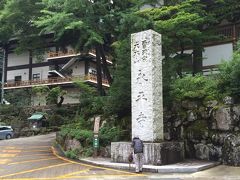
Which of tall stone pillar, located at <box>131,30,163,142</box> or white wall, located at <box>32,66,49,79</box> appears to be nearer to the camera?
tall stone pillar, located at <box>131,30,163,142</box>

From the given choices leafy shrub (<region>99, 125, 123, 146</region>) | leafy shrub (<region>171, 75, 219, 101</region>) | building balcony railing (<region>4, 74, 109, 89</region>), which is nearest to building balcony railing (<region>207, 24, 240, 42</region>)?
leafy shrub (<region>171, 75, 219, 101</region>)

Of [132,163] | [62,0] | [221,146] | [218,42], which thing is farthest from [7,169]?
[218,42]

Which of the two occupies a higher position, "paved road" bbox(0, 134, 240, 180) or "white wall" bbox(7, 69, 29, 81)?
"white wall" bbox(7, 69, 29, 81)

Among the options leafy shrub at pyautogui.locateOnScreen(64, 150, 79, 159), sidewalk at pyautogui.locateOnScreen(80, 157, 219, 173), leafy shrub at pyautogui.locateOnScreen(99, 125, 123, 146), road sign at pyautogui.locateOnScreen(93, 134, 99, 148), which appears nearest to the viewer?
sidewalk at pyautogui.locateOnScreen(80, 157, 219, 173)

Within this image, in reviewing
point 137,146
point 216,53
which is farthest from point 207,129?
point 216,53

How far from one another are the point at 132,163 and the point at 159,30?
29.0ft

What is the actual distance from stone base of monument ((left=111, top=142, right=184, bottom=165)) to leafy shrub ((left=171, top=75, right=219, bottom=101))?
106 inches

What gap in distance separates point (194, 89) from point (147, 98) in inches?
142

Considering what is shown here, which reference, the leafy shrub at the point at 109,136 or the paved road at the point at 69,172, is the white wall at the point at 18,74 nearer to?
the paved road at the point at 69,172

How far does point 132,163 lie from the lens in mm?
15750

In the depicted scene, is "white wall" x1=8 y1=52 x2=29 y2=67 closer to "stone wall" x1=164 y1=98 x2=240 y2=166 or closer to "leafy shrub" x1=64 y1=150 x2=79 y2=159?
"leafy shrub" x1=64 y1=150 x2=79 y2=159

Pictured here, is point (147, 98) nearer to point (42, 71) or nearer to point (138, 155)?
point (138, 155)

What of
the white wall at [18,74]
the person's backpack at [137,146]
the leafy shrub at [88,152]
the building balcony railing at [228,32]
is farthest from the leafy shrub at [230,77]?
the white wall at [18,74]

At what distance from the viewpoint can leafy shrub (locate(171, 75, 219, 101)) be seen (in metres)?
18.0
